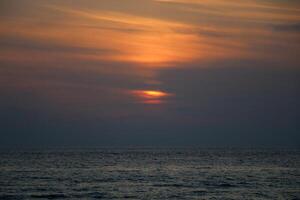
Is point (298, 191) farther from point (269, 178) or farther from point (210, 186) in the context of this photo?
point (269, 178)

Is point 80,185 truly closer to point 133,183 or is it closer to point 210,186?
point 133,183

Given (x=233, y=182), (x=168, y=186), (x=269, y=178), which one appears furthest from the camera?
(x=269, y=178)

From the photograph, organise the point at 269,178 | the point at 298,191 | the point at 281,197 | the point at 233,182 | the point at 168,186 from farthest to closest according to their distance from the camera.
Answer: the point at 269,178 < the point at 233,182 < the point at 168,186 < the point at 298,191 < the point at 281,197

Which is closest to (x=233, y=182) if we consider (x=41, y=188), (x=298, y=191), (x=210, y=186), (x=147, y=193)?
(x=210, y=186)

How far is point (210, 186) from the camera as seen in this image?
56.5 metres

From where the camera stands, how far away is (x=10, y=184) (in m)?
57.4

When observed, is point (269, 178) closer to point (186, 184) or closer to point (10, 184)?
point (186, 184)

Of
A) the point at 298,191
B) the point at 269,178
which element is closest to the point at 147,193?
the point at 298,191

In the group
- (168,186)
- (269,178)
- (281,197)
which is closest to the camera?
(281,197)

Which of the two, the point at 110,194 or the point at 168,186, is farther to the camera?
the point at 168,186

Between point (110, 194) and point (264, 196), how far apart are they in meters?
13.3

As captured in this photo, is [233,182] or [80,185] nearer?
[80,185]

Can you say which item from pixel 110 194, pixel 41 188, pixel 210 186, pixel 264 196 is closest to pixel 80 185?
pixel 41 188

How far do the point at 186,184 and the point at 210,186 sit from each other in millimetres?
3144
